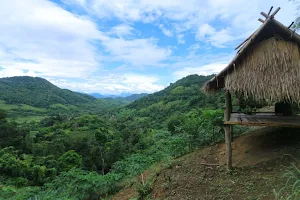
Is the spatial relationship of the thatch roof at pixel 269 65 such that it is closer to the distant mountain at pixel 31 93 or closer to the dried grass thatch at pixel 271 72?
the dried grass thatch at pixel 271 72

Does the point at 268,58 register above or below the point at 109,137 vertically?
above

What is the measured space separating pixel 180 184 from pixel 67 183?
3.70 metres

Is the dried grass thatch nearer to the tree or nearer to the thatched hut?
the thatched hut

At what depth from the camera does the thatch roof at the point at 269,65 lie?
4.09 m

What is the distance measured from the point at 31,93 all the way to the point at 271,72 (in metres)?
99.2

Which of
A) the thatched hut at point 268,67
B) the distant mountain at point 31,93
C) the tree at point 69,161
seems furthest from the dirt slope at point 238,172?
the distant mountain at point 31,93

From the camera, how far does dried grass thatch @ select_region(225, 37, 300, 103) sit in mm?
4062

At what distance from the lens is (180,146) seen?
7504 mm

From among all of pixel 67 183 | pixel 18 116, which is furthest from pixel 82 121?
pixel 67 183

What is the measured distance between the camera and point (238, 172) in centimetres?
452

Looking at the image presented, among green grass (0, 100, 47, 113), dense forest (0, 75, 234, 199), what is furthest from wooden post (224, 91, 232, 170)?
green grass (0, 100, 47, 113)

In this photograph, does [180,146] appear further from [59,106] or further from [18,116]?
[59,106]

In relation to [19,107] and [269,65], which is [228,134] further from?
[19,107]

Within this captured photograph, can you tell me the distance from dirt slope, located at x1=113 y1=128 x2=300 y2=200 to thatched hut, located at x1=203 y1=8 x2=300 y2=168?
0.57 meters
